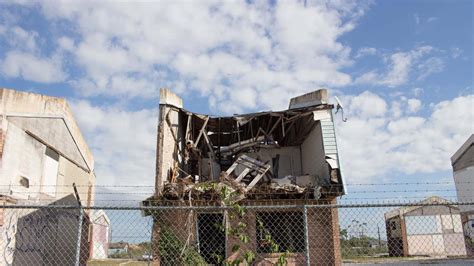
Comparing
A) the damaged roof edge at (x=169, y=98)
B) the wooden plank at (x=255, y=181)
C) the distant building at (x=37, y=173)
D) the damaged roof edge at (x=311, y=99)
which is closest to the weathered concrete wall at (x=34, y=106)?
the distant building at (x=37, y=173)

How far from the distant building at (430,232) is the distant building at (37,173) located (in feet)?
82.1

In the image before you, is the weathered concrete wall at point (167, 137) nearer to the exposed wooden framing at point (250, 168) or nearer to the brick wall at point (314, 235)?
the brick wall at point (314, 235)

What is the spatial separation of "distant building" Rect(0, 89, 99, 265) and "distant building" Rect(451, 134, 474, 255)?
17.8 meters

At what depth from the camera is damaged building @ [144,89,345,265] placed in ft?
43.1

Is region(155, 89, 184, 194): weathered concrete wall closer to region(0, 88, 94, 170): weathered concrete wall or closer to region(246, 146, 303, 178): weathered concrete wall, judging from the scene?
region(0, 88, 94, 170): weathered concrete wall

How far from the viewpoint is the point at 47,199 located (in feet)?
47.8

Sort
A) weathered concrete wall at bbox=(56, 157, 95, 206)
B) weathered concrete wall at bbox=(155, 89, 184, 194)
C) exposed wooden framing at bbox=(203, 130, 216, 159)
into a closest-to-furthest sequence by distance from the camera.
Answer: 1. weathered concrete wall at bbox=(155, 89, 184, 194)
2. weathered concrete wall at bbox=(56, 157, 95, 206)
3. exposed wooden framing at bbox=(203, 130, 216, 159)

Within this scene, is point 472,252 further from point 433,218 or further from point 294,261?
point 294,261

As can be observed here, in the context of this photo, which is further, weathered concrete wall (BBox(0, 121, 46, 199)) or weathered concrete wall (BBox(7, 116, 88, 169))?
weathered concrete wall (BBox(7, 116, 88, 169))

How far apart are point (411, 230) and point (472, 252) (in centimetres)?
899

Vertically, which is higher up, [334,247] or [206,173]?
[206,173]

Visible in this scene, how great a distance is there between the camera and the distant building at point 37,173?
39.7 feet

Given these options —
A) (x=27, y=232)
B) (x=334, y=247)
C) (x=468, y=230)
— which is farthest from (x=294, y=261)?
(x=468, y=230)

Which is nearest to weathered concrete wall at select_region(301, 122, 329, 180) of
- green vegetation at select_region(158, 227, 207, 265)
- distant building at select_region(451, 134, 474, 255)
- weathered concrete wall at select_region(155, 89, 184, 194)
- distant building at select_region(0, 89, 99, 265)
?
weathered concrete wall at select_region(155, 89, 184, 194)
